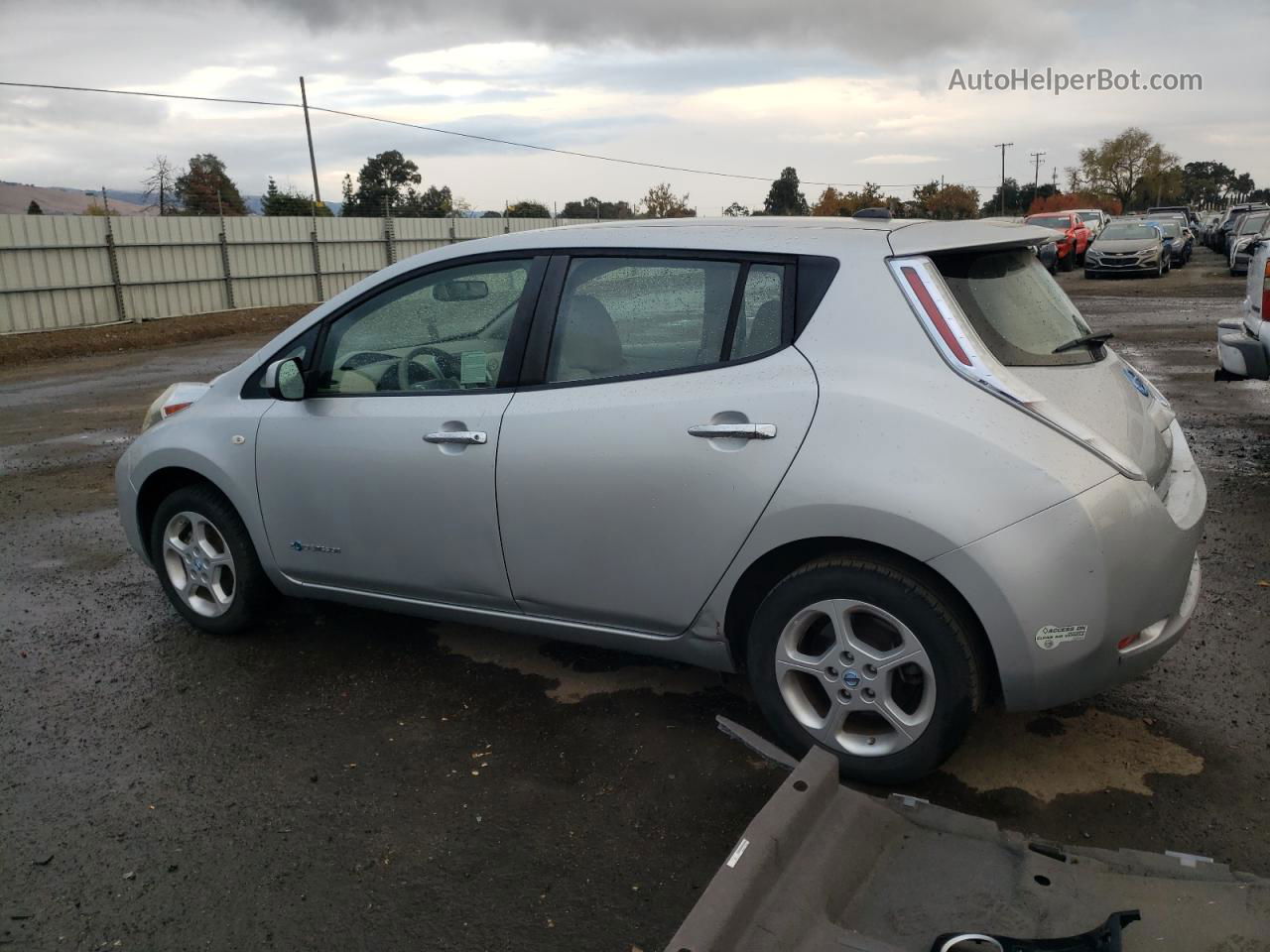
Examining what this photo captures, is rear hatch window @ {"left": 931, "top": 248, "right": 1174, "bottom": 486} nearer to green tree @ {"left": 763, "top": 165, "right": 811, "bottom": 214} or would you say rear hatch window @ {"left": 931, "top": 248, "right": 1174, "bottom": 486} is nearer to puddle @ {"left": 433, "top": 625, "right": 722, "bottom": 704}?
puddle @ {"left": 433, "top": 625, "right": 722, "bottom": 704}

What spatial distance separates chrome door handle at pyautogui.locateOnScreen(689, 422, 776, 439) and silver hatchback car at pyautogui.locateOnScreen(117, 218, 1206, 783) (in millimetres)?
12

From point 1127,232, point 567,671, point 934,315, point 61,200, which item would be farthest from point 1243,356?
point 61,200

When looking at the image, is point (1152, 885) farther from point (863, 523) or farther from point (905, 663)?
point (863, 523)

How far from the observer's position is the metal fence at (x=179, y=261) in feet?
71.1

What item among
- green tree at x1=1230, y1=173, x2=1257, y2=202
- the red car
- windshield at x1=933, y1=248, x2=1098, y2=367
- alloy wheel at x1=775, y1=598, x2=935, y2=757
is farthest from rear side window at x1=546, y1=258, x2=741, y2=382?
green tree at x1=1230, y1=173, x2=1257, y2=202

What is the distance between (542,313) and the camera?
388 centimetres

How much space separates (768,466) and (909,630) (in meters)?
0.64

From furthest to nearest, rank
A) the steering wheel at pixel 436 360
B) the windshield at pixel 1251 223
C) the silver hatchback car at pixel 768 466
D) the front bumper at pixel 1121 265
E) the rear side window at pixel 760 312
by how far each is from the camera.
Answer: the windshield at pixel 1251 223 < the front bumper at pixel 1121 265 < the steering wheel at pixel 436 360 < the rear side window at pixel 760 312 < the silver hatchback car at pixel 768 466

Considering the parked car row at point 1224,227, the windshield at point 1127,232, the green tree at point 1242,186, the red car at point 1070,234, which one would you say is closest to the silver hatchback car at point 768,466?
the windshield at point 1127,232

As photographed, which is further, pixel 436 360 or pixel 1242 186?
pixel 1242 186

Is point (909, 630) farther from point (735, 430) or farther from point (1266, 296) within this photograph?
point (1266, 296)

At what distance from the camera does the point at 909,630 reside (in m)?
3.15

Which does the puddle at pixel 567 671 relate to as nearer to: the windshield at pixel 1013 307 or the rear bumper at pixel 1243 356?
the windshield at pixel 1013 307

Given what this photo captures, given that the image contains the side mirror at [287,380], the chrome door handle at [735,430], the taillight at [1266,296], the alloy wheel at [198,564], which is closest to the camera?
the chrome door handle at [735,430]
